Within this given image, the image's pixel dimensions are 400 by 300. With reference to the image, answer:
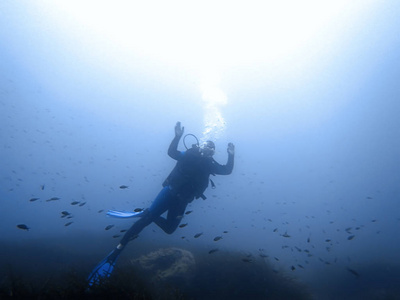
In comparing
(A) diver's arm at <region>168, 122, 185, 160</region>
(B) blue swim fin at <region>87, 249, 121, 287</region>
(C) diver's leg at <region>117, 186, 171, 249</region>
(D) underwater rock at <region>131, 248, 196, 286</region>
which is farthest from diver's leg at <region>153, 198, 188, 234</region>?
(D) underwater rock at <region>131, 248, 196, 286</region>

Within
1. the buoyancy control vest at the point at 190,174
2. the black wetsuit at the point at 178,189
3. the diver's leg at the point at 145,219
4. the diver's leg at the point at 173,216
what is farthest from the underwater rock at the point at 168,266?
the buoyancy control vest at the point at 190,174

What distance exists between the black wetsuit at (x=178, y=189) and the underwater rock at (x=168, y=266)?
4891mm

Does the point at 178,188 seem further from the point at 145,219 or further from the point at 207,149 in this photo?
the point at 207,149

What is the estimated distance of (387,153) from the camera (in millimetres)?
56344

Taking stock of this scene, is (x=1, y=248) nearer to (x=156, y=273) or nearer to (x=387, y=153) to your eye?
(x=156, y=273)

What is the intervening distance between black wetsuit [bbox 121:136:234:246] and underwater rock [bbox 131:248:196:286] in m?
4.89

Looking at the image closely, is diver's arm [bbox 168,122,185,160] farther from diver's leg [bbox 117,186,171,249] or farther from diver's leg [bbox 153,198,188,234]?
diver's leg [bbox 153,198,188,234]

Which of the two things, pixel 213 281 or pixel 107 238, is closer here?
pixel 213 281

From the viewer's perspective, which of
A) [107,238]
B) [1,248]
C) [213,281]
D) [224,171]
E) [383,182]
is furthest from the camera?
[383,182]

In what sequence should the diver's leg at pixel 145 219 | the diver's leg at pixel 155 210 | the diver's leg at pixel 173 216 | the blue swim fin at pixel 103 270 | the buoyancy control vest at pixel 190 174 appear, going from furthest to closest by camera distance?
the diver's leg at pixel 173 216 → the buoyancy control vest at pixel 190 174 → the diver's leg at pixel 155 210 → the diver's leg at pixel 145 219 → the blue swim fin at pixel 103 270

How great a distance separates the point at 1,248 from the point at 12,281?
16892mm

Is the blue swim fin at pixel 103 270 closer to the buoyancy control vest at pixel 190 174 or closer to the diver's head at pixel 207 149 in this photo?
the buoyancy control vest at pixel 190 174

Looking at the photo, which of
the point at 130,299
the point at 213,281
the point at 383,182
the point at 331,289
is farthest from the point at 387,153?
the point at 130,299

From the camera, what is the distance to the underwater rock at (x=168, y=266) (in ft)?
38.6
